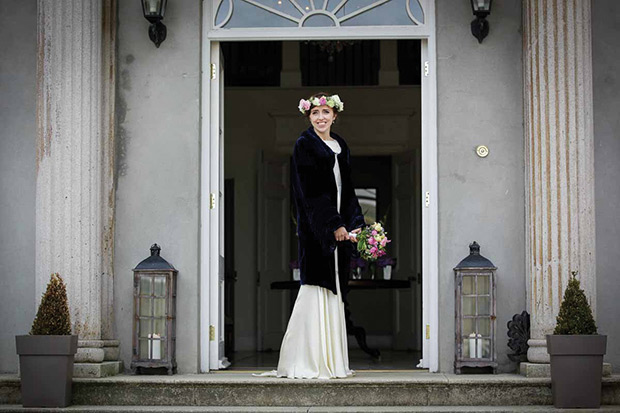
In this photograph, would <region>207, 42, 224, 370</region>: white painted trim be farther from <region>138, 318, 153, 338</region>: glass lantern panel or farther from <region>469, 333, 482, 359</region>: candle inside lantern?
<region>469, 333, 482, 359</region>: candle inside lantern

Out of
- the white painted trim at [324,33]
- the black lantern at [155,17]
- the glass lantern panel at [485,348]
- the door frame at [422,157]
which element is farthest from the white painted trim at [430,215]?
the black lantern at [155,17]

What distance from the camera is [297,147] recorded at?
24.2 ft

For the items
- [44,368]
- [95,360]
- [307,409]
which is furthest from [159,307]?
[307,409]

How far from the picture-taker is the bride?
283 inches

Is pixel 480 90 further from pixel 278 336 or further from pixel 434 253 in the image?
pixel 278 336

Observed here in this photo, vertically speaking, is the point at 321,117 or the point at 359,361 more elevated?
the point at 321,117

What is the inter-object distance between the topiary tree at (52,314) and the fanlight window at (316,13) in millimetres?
2429

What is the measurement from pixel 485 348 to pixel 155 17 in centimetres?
343

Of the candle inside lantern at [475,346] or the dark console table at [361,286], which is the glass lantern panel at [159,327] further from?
the dark console table at [361,286]

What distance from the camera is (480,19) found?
25.0 feet

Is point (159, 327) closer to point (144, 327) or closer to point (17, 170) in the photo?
point (144, 327)

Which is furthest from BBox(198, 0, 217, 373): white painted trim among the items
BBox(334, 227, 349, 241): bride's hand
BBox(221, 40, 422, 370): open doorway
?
BBox(221, 40, 422, 370): open doorway

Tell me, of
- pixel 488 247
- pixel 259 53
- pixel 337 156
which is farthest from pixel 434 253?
pixel 259 53

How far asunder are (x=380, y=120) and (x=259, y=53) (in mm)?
1799
